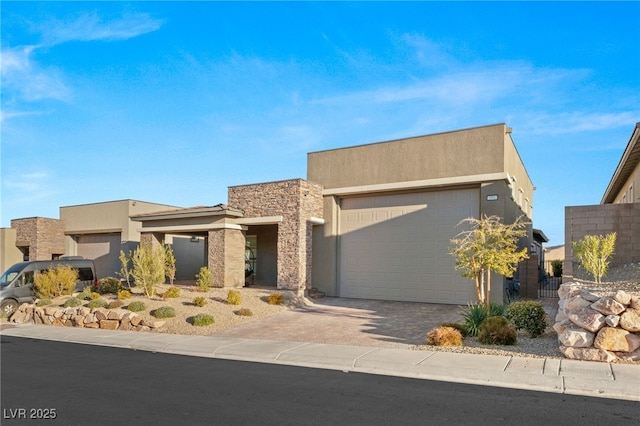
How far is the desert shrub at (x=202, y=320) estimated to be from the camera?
52.6 ft

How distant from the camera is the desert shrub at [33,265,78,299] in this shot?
815 inches

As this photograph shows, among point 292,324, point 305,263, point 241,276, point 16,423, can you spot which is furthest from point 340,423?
point 241,276

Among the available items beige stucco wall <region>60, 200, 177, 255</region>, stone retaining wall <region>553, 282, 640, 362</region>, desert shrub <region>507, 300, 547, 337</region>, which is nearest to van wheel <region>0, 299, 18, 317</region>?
beige stucco wall <region>60, 200, 177, 255</region>

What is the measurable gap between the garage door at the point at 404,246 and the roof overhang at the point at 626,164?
18.5 ft

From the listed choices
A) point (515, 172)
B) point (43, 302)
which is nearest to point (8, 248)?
point (43, 302)

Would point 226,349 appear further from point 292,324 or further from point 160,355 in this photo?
point 292,324

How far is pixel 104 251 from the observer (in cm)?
3428

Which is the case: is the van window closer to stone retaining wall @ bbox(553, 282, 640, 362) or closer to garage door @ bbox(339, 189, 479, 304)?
garage door @ bbox(339, 189, 479, 304)

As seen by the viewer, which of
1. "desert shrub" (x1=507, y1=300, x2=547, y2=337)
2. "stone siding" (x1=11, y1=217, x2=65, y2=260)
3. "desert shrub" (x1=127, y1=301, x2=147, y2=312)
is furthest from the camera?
"stone siding" (x1=11, y1=217, x2=65, y2=260)

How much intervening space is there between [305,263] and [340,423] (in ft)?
49.9

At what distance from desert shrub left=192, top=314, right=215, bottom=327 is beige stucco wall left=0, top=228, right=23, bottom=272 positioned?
95.2 ft

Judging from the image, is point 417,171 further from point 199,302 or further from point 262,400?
point 262,400

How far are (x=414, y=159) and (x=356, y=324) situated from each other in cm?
791

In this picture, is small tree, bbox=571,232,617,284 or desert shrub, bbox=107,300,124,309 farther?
desert shrub, bbox=107,300,124,309
